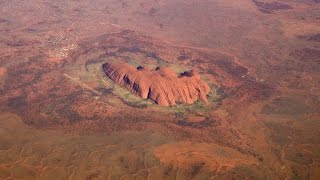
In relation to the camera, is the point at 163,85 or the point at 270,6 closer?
the point at 163,85

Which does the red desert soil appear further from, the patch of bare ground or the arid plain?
the patch of bare ground

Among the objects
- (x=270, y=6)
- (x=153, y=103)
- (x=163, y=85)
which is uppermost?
(x=270, y=6)

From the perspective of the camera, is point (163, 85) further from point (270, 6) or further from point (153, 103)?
point (270, 6)

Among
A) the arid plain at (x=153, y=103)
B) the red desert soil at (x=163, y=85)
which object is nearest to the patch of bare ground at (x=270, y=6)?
the arid plain at (x=153, y=103)

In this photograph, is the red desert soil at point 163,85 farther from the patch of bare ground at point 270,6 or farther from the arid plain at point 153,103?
the patch of bare ground at point 270,6

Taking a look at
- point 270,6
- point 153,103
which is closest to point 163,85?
point 153,103

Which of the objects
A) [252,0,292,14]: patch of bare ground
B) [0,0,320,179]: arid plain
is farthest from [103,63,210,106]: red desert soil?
[252,0,292,14]: patch of bare ground
